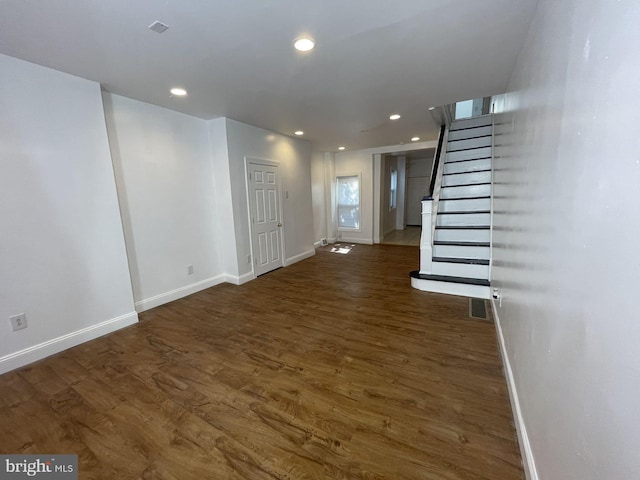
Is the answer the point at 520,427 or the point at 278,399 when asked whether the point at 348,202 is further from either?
the point at 520,427

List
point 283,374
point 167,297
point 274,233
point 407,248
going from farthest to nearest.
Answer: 1. point 407,248
2. point 274,233
3. point 167,297
4. point 283,374

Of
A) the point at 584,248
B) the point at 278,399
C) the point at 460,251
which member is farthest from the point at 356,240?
the point at 584,248

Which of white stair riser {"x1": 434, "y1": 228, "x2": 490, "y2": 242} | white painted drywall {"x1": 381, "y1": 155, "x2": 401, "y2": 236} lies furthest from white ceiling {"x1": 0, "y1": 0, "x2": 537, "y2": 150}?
white painted drywall {"x1": 381, "y1": 155, "x2": 401, "y2": 236}

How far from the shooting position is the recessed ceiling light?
1.99 m

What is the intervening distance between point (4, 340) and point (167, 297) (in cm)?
149

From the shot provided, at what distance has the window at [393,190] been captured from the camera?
8.66 metres

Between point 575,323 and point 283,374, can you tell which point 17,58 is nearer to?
point 283,374

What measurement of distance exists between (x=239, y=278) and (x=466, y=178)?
4.17m

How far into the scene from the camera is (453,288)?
352 cm

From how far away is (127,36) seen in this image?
1.90 metres

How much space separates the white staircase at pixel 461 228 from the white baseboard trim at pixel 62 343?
12.2ft

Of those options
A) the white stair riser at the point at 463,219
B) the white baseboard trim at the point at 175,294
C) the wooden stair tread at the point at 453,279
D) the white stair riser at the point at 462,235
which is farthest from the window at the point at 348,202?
the white baseboard trim at the point at 175,294

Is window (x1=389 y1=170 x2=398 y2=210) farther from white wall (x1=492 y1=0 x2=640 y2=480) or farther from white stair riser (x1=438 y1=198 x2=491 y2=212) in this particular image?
white wall (x1=492 y1=0 x2=640 y2=480)

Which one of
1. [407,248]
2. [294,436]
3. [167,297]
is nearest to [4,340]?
[167,297]
